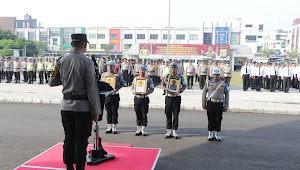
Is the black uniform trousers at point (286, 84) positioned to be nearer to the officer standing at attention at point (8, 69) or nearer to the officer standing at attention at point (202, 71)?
the officer standing at attention at point (202, 71)

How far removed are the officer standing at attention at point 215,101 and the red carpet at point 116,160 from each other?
6.99ft

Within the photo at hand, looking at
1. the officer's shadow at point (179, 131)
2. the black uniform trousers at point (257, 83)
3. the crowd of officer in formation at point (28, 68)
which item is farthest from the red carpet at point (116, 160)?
the crowd of officer in formation at point (28, 68)

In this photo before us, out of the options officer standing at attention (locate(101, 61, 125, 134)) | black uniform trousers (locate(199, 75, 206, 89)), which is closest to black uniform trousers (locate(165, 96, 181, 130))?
officer standing at attention (locate(101, 61, 125, 134))

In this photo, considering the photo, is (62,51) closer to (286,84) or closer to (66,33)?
(66,33)

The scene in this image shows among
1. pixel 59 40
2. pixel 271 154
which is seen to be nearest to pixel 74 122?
pixel 271 154

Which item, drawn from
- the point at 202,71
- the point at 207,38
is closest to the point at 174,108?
the point at 202,71

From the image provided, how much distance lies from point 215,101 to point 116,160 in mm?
3264

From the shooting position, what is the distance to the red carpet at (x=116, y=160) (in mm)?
5199

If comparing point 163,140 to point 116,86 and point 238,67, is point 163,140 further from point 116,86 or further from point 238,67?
point 238,67

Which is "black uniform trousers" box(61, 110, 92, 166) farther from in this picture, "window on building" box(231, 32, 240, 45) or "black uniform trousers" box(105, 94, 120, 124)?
"window on building" box(231, 32, 240, 45)

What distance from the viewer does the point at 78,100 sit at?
13.9ft

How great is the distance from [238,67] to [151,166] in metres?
66.3

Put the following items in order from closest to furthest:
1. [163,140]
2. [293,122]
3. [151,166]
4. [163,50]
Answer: [151,166], [163,140], [293,122], [163,50]

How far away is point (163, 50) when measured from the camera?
64.8 metres
